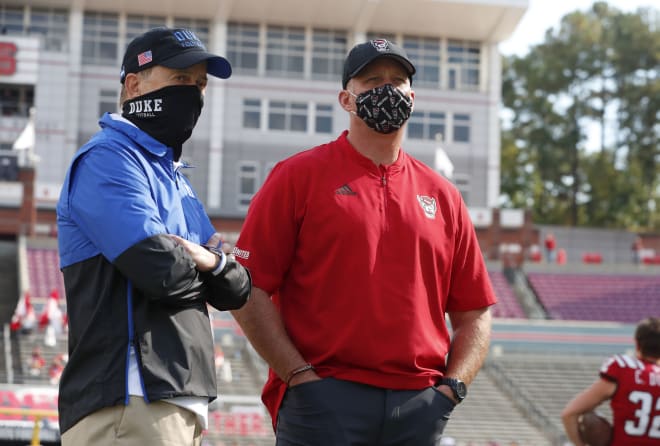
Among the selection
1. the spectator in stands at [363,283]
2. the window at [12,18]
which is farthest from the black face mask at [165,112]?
the window at [12,18]

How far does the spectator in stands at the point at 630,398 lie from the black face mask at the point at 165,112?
3276 mm

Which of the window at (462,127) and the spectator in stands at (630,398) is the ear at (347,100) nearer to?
the spectator in stands at (630,398)

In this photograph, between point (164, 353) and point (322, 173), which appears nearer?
point (164, 353)

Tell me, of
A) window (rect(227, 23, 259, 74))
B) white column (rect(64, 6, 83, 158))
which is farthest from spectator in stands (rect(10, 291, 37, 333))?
Answer: window (rect(227, 23, 259, 74))

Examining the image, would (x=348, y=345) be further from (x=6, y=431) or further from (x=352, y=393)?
(x=6, y=431)

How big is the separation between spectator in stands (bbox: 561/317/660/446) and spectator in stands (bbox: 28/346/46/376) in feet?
76.3

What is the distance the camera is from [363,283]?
432cm

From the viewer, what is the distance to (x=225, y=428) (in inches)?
1030

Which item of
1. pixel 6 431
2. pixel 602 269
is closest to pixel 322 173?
pixel 6 431

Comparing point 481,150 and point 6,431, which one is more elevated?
point 481,150

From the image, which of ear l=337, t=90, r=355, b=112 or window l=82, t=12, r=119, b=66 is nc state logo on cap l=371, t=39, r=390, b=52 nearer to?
ear l=337, t=90, r=355, b=112

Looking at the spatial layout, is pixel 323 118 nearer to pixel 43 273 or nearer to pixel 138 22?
pixel 138 22

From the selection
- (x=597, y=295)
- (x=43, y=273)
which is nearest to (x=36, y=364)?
(x=43, y=273)

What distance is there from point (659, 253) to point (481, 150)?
10356mm
